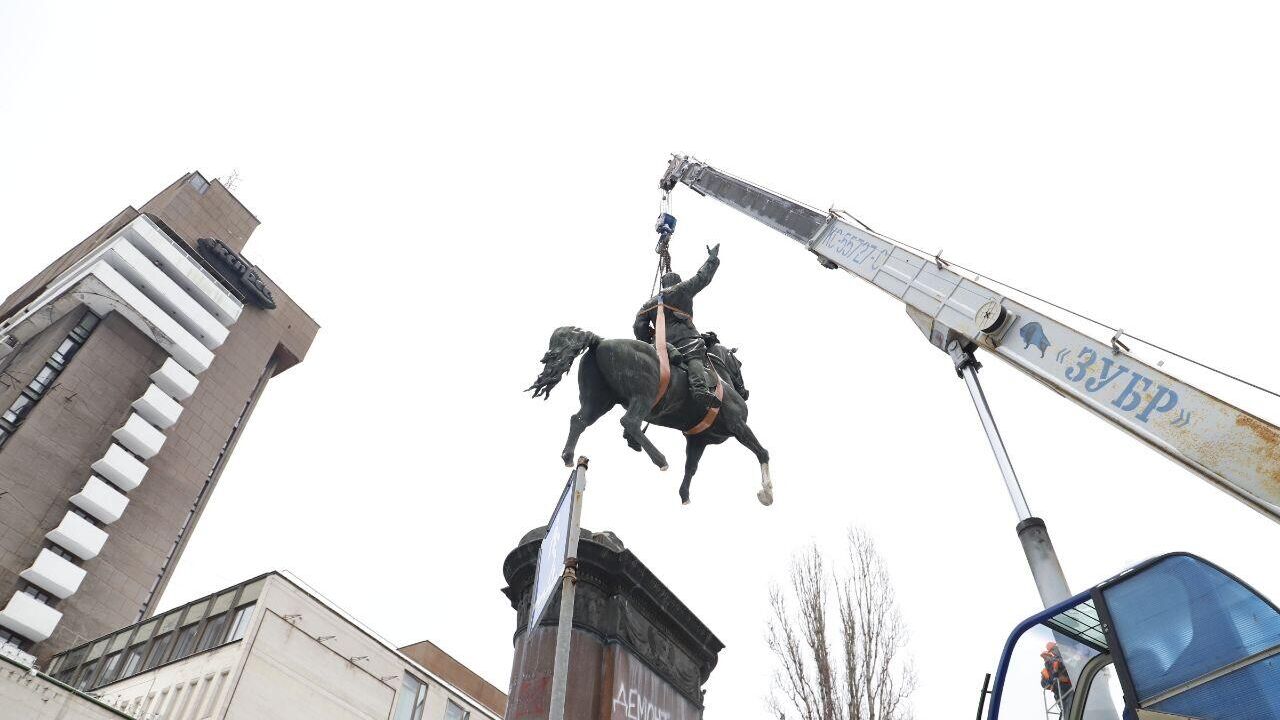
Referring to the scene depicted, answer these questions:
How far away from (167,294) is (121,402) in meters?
7.53

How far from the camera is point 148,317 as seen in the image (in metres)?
50.0

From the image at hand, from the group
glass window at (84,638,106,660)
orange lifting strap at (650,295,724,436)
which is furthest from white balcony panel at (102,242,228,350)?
orange lifting strap at (650,295,724,436)

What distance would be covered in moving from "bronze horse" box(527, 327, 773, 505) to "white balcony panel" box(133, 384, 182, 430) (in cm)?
5033

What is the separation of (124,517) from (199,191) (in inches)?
980

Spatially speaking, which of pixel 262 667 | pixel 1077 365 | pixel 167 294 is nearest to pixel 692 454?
pixel 1077 365

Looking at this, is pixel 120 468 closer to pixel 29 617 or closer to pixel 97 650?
pixel 29 617

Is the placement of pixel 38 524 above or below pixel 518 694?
above

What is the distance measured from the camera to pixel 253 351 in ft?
192

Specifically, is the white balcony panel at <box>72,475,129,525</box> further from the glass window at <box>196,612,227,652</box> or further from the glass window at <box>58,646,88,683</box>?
the glass window at <box>196,612,227,652</box>

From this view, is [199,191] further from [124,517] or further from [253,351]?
[124,517]

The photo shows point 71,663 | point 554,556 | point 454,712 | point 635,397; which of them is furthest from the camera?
point 71,663

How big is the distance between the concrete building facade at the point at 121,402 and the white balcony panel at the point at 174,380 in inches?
3.7

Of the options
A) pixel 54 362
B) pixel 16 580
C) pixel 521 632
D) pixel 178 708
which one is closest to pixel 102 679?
pixel 178 708

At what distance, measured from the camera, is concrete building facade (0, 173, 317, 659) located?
41375 millimetres
